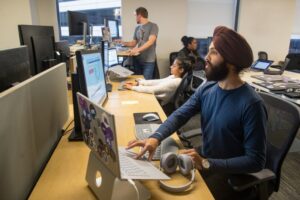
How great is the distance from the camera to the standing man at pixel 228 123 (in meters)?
1.18

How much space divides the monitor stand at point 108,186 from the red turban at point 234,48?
28.1 inches

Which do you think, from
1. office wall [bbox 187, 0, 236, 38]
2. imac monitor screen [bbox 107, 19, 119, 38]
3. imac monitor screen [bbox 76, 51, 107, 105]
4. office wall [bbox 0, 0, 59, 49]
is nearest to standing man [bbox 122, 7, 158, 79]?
imac monitor screen [bbox 107, 19, 119, 38]

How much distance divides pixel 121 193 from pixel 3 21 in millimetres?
4012

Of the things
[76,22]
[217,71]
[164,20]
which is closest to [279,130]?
[217,71]

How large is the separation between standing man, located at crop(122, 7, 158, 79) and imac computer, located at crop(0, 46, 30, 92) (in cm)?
271

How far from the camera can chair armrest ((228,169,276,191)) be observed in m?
1.17

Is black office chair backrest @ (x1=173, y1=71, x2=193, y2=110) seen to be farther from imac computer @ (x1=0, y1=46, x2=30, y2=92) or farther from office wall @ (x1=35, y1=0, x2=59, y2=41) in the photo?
office wall @ (x1=35, y1=0, x2=59, y2=41)

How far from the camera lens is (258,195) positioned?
1.26m

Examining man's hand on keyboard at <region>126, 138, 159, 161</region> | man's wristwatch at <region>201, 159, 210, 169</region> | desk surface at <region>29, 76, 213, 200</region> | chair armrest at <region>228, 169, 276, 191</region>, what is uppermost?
man's hand on keyboard at <region>126, 138, 159, 161</region>

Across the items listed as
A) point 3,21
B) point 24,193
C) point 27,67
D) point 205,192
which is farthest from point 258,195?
point 3,21

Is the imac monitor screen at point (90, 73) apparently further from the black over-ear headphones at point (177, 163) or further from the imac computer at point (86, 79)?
the black over-ear headphones at point (177, 163)

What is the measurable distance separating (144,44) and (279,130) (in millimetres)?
3072

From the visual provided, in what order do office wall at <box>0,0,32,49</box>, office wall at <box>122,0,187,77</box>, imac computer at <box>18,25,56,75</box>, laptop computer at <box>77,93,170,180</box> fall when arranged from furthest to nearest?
office wall at <box>122,0,187,77</box>
office wall at <box>0,0,32,49</box>
imac computer at <box>18,25,56,75</box>
laptop computer at <box>77,93,170,180</box>

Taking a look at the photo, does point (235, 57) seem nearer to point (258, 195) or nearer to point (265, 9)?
point (258, 195)
